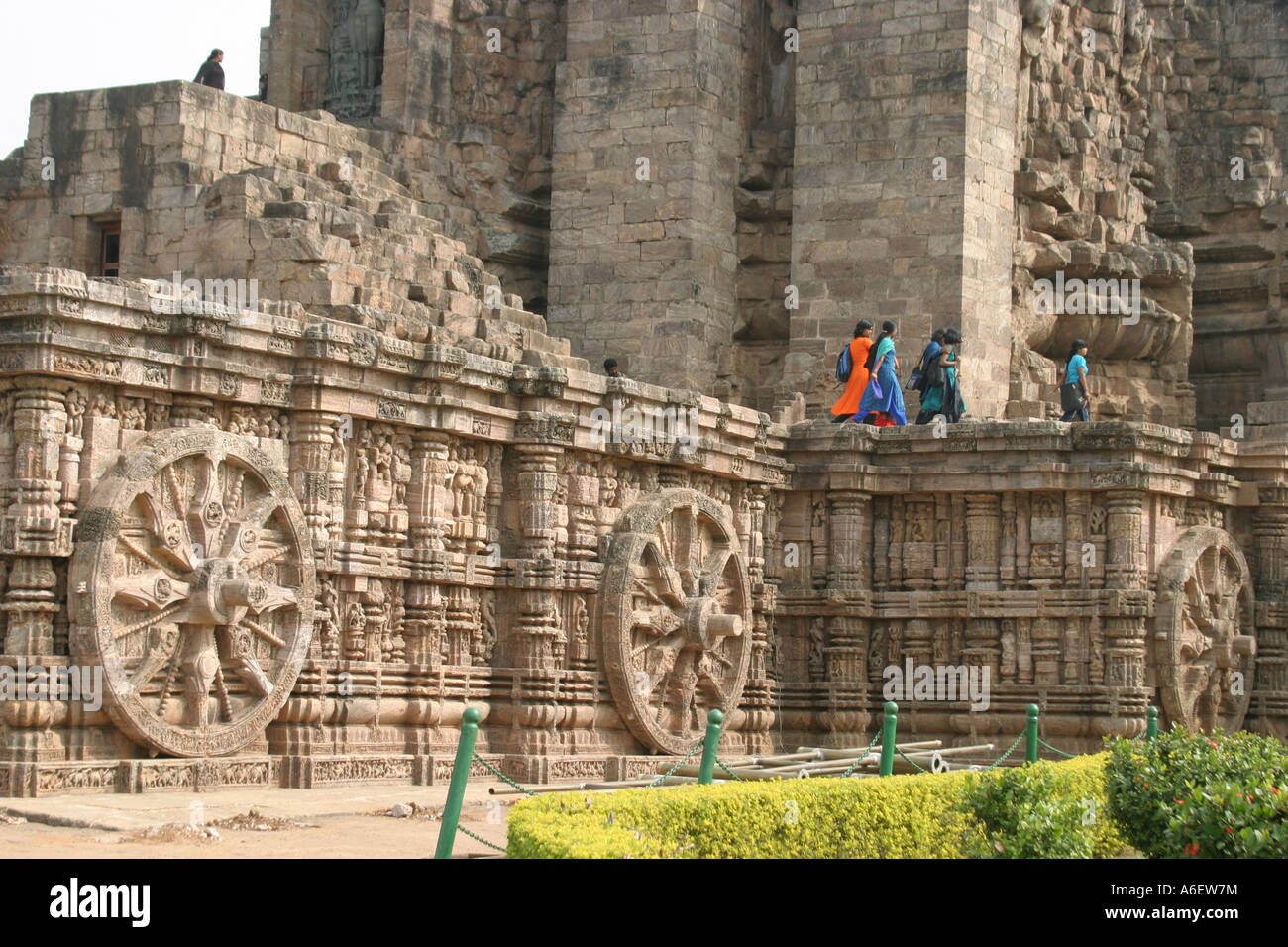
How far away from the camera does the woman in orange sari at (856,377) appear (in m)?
22.6

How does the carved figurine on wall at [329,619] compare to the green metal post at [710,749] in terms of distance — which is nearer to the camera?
the green metal post at [710,749]

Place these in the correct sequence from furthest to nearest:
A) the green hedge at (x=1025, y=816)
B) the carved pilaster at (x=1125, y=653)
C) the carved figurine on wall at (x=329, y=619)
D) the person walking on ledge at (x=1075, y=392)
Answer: the person walking on ledge at (x=1075, y=392) < the carved pilaster at (x=1125, y=653) < the carved figurine on wall at (x=329, y=619) < the green hedge at (x=1025, y=816)

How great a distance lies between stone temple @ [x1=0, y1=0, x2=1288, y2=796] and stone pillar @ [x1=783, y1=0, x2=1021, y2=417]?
54mm

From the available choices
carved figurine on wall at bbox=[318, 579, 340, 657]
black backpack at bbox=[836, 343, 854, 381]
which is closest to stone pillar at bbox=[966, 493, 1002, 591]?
black backpack at bbox=[836, 343, 854, 381]

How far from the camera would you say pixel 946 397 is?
75.0ft

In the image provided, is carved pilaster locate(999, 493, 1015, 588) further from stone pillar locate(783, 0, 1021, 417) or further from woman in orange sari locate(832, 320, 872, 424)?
stone pillar locate(783, 0, 1021, 417)

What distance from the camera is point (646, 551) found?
1914cm

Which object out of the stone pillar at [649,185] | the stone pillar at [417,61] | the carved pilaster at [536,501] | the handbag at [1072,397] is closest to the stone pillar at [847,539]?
the handbag at [1072,397]

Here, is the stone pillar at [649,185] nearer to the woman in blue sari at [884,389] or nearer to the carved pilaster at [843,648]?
the woman in blue sari at [884,389]

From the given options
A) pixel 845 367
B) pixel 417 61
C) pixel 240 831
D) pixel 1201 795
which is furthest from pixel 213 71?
pixel 1201 795

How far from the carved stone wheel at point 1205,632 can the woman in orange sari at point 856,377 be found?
12.1 feet

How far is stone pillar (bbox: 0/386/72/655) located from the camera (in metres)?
14.2

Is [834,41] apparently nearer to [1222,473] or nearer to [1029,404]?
[1029,404]

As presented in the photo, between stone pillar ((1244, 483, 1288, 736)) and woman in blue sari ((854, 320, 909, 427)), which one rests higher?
woman in blue sari ((854, 320, 909, 427))
